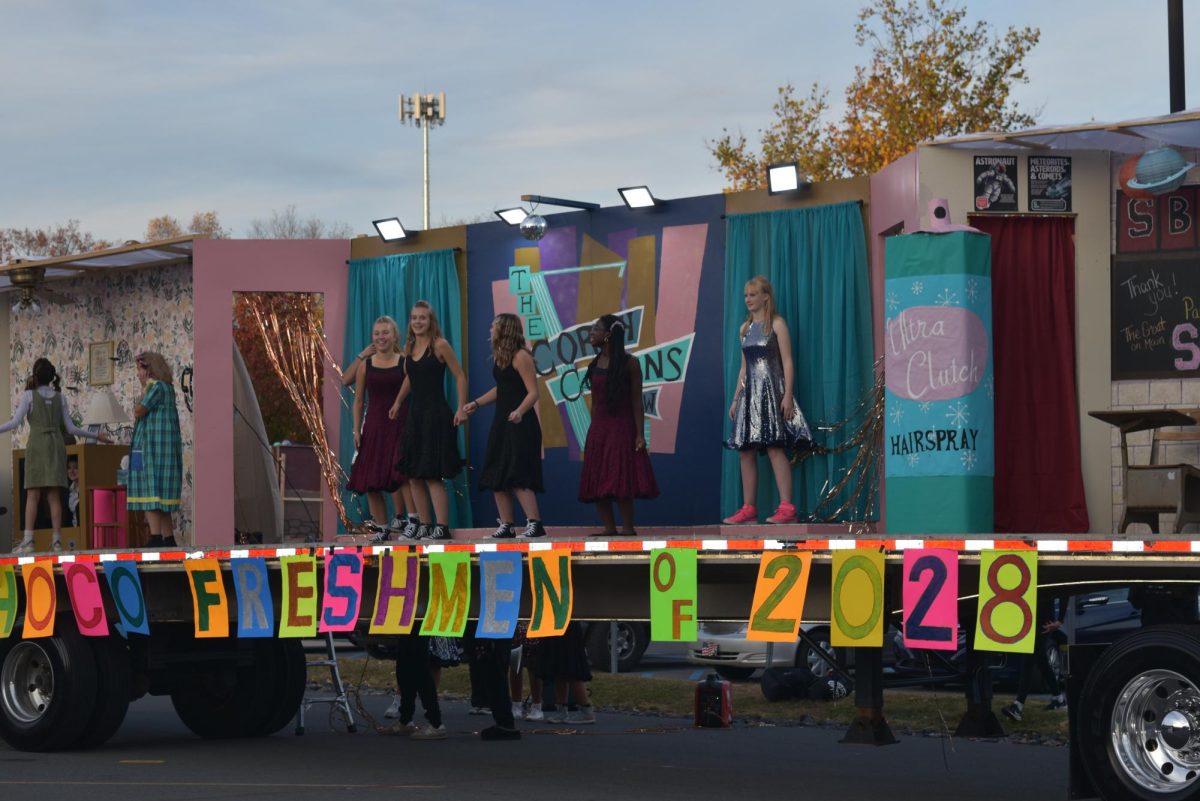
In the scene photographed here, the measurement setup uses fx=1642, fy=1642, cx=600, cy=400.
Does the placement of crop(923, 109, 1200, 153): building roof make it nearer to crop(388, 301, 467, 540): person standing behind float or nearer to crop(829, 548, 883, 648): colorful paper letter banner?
crop(829, 548, 883, 648): colorful paper letter banner

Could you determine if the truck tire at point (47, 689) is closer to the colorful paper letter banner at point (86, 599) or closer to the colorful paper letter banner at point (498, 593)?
the colorful paper letter banner at point (86, 599)

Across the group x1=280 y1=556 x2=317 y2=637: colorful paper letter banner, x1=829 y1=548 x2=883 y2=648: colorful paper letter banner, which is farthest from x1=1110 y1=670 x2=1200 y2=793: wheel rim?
x1=280 y1=556 x2=317 y2=637: colorful paper letter banner

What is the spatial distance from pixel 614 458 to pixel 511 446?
74 cm

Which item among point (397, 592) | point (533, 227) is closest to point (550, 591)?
point (397, 592)

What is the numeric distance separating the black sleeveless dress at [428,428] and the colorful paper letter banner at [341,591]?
238cm

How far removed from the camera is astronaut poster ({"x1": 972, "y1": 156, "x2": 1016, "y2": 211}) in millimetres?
10953

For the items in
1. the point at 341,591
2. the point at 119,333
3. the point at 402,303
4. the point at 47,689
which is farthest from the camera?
the point at 119,333

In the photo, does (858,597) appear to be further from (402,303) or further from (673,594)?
(402,303)

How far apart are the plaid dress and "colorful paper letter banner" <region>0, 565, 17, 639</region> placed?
176cm

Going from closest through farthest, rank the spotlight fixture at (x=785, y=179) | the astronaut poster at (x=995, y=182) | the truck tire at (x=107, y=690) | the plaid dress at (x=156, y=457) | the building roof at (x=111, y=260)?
the astronaut poster at (x=995, y=182)
the truck tire at (x=107, y=690)
the spotlight fixture at (x=785, y=179)
the plaid dress at (x=156, y=457)
the building roof at (x=111, y=260)

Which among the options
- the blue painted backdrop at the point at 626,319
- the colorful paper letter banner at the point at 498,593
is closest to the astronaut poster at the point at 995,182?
the blue painted backdrop at the point at 626,319

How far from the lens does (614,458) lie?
38.3 feet

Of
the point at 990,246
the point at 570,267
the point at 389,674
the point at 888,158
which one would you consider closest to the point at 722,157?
the point at 888,158

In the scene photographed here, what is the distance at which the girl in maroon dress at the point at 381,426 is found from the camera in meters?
12.9
